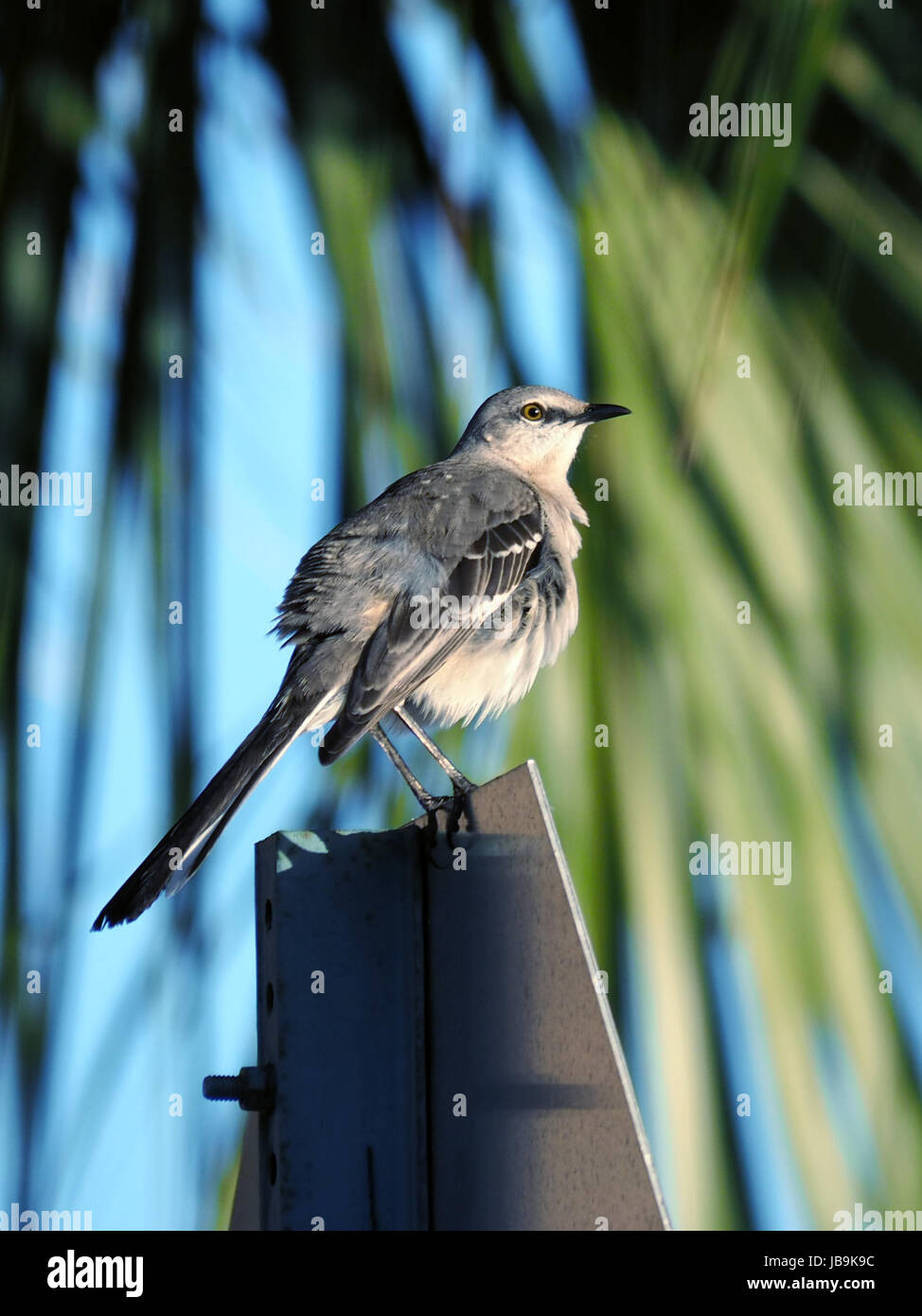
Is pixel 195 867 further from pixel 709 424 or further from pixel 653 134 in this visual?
pixel 653 134

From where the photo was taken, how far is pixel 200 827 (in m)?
2.70

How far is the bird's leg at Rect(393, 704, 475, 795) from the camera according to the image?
2983 mm

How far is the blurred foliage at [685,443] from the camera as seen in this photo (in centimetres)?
184

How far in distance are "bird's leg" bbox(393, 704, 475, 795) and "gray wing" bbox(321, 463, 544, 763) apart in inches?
3.7

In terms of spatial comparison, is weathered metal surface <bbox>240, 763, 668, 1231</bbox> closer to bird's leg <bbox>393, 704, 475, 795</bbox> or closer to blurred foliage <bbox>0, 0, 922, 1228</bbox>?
blurred foliage <bbox>0, 0, 922, 1228</bbox>

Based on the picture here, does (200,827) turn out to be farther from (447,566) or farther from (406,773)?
(447,566)


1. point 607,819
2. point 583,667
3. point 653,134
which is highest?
point 653,134

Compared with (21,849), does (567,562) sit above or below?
above

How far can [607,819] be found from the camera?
1.95m

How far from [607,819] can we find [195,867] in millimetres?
971

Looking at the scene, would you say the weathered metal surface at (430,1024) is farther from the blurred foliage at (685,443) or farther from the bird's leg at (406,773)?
the bird's leg at (406,773)

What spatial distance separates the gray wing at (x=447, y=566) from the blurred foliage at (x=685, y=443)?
2.26ft

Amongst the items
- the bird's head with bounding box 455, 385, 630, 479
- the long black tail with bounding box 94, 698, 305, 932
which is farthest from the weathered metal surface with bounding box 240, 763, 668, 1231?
the bird's head with bounding box 455, 385, 630, 479

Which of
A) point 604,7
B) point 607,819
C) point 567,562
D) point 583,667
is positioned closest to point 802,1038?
point 607,819
